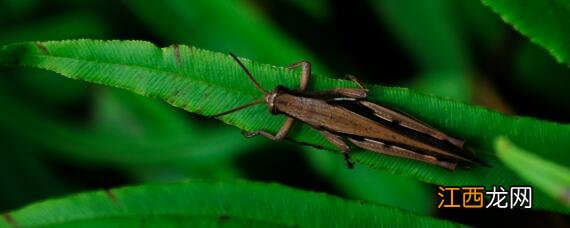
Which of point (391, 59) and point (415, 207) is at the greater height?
point (391, 59)

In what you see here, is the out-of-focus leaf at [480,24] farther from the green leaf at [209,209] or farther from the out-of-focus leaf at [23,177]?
the out-of-focus leaf at [23,177]

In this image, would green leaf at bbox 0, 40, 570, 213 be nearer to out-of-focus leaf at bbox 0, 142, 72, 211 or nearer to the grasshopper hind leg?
A: the grasshopper hind leg

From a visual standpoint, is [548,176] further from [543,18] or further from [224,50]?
[224,50]

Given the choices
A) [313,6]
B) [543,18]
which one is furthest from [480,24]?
[543,18]

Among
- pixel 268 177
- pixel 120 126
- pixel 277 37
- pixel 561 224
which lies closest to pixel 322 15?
pixel 277 37

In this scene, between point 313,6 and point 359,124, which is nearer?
point 359,124

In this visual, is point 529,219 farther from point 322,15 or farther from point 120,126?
point 120,126
